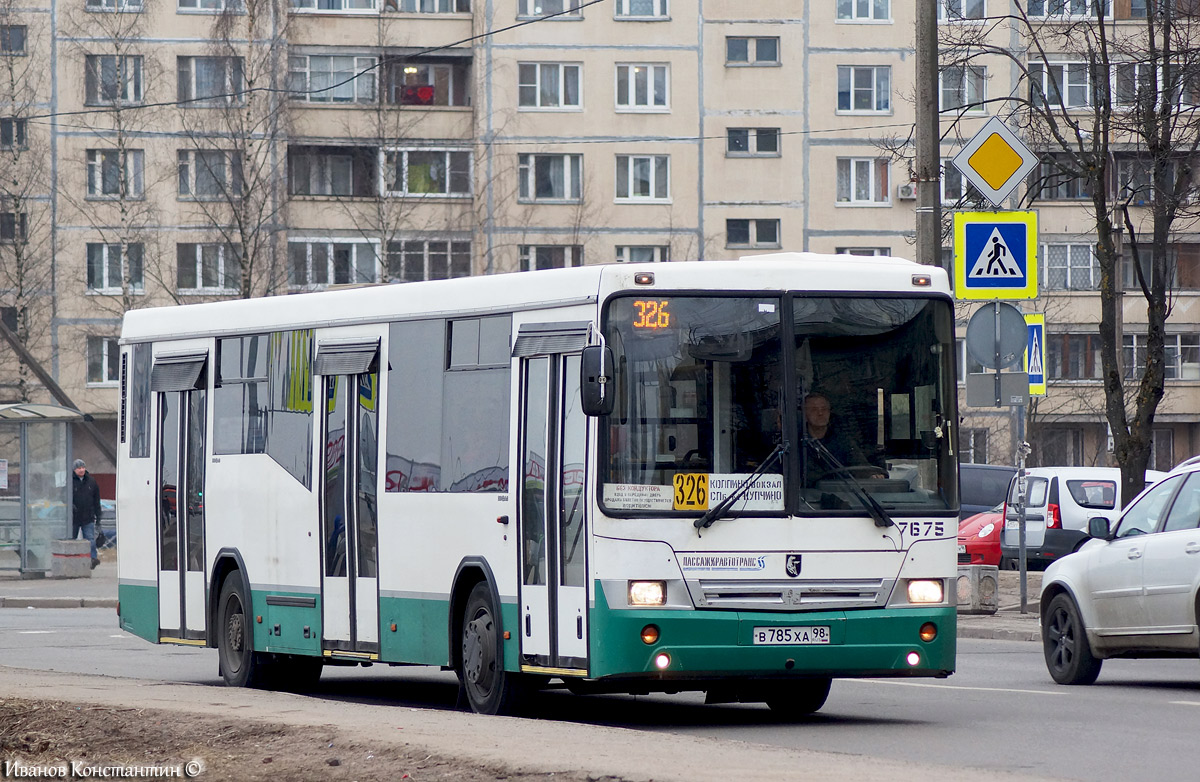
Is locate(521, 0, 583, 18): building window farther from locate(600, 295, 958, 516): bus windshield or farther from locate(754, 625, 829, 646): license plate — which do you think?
locate(754, 625, 829, 646): license plate

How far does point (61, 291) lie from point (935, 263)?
52709 millimetres

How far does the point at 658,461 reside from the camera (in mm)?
11562

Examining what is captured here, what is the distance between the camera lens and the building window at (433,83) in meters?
69.6

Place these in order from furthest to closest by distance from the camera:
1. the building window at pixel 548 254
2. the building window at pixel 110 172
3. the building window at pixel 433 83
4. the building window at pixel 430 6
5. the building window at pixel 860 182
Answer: the building window at pixel 860 182, the building window at pixel 430 6, the building window at pixel 433 83, the building window at pixel 548 254, the building window at pixel 110 172

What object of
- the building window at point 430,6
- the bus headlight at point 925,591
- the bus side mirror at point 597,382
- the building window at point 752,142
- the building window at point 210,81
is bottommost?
the bus headlight at point 925,591

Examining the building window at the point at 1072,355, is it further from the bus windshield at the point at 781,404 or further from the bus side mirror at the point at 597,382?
the bus side mirror at the point at 597,382

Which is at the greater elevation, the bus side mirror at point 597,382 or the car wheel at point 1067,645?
the bus side mirror at point 597,382

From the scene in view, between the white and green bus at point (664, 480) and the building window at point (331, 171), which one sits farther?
the building window at point (331, 171)

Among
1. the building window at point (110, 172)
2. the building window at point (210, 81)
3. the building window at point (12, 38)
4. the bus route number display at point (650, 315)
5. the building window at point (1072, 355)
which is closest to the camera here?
the bus route number display at point (650, 315)

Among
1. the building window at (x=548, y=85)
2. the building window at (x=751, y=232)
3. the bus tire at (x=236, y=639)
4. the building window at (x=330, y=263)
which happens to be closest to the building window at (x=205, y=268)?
the building window at (x=330, y=263)

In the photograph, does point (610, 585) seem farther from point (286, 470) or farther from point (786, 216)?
point (786, 216)

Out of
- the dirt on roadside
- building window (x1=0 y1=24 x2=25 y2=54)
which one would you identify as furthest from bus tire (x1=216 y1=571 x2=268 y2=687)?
building window (x1=0 y1=24 x2=25 y2=54)

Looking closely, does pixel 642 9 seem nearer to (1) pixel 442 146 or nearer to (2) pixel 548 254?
(1) pixel 442 146

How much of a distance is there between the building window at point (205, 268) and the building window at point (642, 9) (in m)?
15.7
